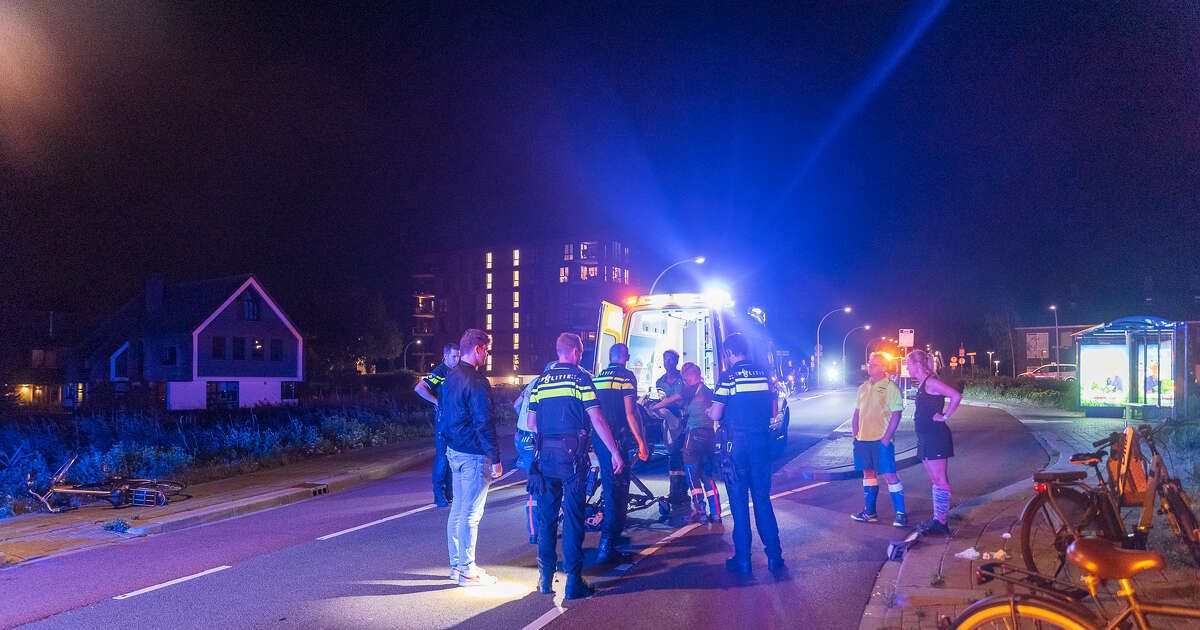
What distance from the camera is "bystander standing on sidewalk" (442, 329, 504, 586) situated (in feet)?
21.9

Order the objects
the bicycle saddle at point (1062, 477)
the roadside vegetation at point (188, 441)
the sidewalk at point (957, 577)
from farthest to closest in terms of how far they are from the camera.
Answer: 1. the roadside vegetation at point (188, 441)
2. the bicycle saddle at point (1062, 477)
3. the sidewalk at point (957, 577)

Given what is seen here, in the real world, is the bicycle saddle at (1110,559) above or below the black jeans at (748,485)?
above

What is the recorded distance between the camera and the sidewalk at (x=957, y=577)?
546 cm

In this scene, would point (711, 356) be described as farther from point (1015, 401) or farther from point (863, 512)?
point (1015, 401)

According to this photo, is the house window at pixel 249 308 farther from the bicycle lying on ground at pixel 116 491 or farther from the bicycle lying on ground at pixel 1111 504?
the bicycle lying on ground at pixel 1111 504

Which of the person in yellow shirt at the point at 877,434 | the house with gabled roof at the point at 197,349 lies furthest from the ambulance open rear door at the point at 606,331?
the house with gabled roof at the point at 197,349

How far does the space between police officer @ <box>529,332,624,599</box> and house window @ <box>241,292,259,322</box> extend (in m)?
49.8

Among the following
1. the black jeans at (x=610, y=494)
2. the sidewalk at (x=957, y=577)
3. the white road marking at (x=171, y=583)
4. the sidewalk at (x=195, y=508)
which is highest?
the black jeans at (x=610, y=494)

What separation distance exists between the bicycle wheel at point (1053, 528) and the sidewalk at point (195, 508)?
941 centimetres

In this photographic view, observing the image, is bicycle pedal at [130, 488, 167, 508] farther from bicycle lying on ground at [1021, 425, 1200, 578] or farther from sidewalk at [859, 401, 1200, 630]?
bicycle lying on ground at [1021, 425, 1200, 578]

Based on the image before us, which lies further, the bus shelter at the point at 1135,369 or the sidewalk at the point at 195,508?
the bus shelter at the point at 1135,369

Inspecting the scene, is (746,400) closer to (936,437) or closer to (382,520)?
(936,437)

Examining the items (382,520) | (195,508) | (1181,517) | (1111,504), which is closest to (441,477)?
(382,520)

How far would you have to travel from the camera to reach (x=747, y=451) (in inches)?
273
